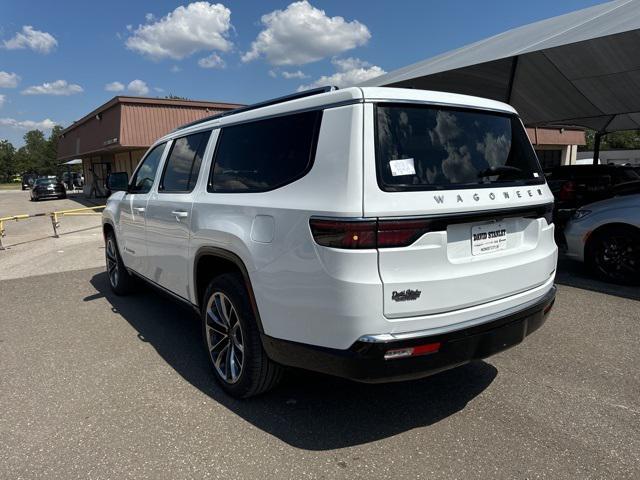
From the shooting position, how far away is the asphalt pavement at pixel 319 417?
2.53 m

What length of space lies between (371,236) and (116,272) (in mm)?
4754

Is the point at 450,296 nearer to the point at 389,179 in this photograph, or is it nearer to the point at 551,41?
the point at 389,179

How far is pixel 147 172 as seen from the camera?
4.85m

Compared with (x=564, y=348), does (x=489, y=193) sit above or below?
above

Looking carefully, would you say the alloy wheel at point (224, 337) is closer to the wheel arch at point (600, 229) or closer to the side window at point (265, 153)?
the side window at point (265, 153)

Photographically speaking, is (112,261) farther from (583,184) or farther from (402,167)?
(583,184)

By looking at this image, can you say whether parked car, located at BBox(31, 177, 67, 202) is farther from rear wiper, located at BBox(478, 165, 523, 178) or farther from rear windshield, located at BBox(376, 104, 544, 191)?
rear wiper, located at BBox(478, 165, 523, 178)

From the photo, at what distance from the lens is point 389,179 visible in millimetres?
2340

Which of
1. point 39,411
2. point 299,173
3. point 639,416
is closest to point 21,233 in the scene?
point 39,411

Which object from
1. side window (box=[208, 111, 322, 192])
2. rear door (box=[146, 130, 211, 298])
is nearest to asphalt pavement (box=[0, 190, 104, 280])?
rear door (box=[146, 130, 211, 298])

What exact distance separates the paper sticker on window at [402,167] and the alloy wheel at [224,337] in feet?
4.58

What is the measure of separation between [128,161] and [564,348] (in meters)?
29.0

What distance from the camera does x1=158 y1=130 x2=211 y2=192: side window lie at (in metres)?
3.72

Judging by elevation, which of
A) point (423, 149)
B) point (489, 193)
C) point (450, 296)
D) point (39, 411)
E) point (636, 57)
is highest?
point (636, 57)
